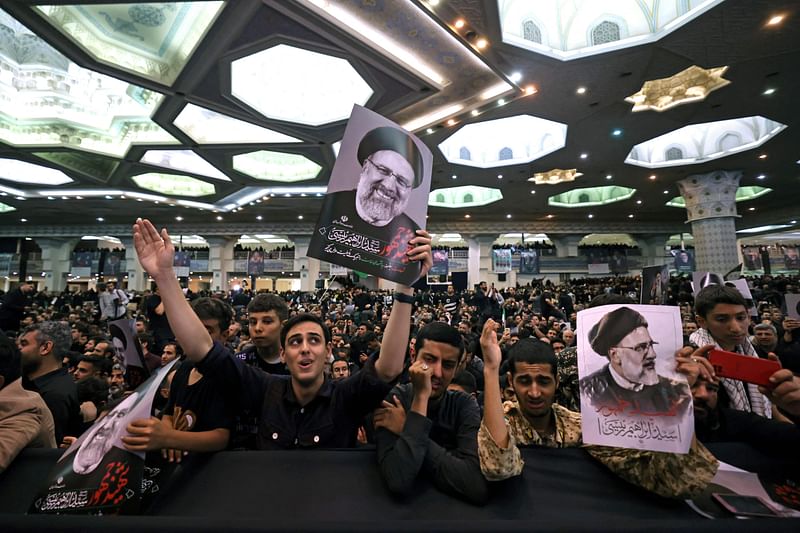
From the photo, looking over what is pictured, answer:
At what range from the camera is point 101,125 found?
13.2 meters

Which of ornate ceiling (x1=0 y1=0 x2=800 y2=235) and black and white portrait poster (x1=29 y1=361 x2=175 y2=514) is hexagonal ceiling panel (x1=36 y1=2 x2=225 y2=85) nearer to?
ornate ceiling (x1=0 y1=0 x2=800 y2=235)

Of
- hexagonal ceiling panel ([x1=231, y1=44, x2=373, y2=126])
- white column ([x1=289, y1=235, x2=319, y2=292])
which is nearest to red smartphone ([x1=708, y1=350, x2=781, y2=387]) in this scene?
hexagonal ceiling panel ([x1=231, y1=44, x2=373, y2=126])

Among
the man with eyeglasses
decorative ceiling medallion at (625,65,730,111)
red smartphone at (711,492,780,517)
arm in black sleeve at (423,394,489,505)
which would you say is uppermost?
decorative ceiling medallion at (625,65,730,111)

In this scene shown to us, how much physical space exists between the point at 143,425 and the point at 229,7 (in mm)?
8268

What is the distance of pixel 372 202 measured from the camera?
1829mm

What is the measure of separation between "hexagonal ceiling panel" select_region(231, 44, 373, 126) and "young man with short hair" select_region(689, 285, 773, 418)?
Answer: 9.75 m

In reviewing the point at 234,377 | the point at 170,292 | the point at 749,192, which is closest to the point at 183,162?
the point at 170,292

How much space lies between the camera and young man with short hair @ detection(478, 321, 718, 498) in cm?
136

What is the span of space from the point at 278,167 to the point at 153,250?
16724 mm

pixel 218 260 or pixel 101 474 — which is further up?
pixel 218 260

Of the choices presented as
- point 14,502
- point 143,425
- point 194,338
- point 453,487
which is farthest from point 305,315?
point 14,502

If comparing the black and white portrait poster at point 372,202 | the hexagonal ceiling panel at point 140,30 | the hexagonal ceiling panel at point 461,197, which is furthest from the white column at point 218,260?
the black and white portrait poster at point 372,202

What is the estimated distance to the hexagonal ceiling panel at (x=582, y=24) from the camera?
8109 mm

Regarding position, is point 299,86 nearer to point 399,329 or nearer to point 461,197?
point 399,329
